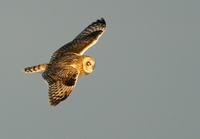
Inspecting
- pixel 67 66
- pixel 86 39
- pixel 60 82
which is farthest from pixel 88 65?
pixel 86 39

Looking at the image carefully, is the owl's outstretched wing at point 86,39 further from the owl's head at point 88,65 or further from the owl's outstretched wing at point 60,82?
the owl's outstretched wing at point 60,82

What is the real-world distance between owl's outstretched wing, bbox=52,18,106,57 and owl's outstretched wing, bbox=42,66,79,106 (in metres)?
2.18

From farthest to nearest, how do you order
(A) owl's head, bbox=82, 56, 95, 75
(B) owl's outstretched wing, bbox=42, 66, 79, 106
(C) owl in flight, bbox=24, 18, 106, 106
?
(A) owl's head, bbox=82, 56, 95, 75 → (C) owl in flight, bbox=24, 18, 106, 106 → (B) owl's outstretched wing, bbox=42, 66, 79, 106

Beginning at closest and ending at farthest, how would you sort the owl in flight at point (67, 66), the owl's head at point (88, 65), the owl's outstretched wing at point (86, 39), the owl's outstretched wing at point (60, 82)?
the owl's outstretched wing at point (60, 82)
the owl in flight at point (67, 66)
the owl's head at point (88, 65)
the owl's outstretched wing at point (86, 39)

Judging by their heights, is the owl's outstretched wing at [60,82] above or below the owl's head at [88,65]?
below

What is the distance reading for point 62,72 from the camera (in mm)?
35094

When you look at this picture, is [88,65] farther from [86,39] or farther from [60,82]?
[86,39]

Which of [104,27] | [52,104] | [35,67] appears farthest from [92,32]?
[52,104]

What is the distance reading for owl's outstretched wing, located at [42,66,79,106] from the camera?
34031 millimetres

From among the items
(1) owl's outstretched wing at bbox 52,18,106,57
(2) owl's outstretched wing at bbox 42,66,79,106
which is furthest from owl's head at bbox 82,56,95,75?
(1) owl's outstretched wing at bbox 52,18,106,57

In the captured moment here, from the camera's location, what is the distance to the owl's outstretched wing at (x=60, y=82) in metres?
34.0

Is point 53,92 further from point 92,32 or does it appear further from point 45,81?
point 92,32

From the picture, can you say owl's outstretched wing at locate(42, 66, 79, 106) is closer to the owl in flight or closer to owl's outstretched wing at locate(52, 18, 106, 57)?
the owl in flight

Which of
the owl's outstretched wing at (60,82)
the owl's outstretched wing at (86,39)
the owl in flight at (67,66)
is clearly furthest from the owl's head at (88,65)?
the owl's outstretched wing at (86,39)
